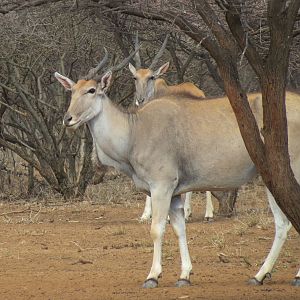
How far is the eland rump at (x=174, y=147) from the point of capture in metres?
8.16

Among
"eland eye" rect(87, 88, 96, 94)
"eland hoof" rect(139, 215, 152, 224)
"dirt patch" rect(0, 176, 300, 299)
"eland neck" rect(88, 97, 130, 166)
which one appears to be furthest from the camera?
"eland hoof" rect(139, 215, 152, 224)

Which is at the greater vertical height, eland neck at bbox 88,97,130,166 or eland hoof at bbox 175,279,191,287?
eland neck at bbox 88,97,130,166

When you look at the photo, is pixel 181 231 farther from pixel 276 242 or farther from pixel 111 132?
pixel 111 132

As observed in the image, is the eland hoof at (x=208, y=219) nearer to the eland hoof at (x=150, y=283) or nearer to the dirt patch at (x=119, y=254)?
the dirt patch at (x=119, y=254)

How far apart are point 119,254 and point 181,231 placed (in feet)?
6.41

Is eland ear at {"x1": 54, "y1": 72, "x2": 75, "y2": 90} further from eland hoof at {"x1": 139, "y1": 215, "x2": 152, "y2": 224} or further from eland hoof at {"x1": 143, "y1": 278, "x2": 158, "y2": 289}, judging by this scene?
eland hoof at {"x1": 139, "y1": 215, "x2": 152, "y2": 224}

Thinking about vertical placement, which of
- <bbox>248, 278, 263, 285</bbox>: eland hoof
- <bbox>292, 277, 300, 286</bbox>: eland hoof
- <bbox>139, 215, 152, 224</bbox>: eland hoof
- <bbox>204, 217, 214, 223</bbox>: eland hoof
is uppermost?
<bbox>292, 277, 300, 286</bbox>: eland hoof

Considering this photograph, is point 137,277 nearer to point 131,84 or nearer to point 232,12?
point 232,12

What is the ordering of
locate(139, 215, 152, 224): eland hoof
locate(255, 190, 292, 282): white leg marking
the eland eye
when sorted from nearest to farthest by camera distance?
1. locate(255, 190, 292, 282): white leg marking
2. the eland eye
3. locate(139, 215, 152, 224): eland hoof

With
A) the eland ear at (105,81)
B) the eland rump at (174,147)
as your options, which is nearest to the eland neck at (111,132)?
the eland rump at (174,147)

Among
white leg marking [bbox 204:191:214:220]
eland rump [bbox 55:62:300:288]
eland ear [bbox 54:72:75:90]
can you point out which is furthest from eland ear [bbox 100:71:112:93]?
white leg marking [bbox 204:191:214:220]

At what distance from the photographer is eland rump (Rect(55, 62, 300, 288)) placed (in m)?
8.16

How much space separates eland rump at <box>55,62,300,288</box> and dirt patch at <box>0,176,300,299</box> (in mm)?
415

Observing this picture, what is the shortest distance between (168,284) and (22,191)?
29.3 ft
